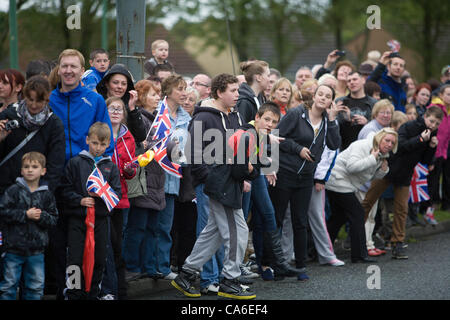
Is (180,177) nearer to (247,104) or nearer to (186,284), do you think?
(247,104)

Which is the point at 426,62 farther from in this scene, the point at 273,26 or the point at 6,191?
the point at 6,191

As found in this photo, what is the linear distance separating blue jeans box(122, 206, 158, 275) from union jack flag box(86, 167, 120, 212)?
1030 mm

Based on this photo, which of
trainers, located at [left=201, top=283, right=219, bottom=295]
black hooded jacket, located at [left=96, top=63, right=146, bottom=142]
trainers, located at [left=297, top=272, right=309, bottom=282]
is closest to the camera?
black hooded jacket, located at [left=96, top=63, right=146, bottom=142]

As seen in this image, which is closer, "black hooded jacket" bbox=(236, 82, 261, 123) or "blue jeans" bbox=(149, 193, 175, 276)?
"blue jeans" bbox=(149, 193, 175, 276)

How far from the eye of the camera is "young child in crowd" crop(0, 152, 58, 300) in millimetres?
6586

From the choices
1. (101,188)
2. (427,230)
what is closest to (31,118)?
(101,188)

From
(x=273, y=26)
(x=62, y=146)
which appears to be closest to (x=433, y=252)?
(x=62, y=146)

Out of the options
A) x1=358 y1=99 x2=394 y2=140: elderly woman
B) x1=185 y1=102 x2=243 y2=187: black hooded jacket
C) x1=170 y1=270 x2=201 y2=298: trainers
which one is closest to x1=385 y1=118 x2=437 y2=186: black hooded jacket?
x1=358 y1=99 x2=394 y2=140: elderly woman

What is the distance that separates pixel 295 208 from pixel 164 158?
179 centimetres

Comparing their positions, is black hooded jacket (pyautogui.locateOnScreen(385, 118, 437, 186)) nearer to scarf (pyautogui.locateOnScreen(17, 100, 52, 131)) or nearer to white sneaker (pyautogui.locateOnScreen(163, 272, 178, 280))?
white sneaker (pyautogui.locateOnScreen(163, 272, 178, 280))

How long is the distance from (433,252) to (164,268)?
3931mm

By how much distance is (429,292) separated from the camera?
26.2 ft

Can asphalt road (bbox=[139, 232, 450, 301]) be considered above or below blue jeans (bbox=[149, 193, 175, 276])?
below

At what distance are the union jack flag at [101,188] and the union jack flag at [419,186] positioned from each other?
19.9 ft
